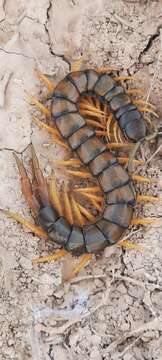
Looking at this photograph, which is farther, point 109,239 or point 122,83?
point 122,83

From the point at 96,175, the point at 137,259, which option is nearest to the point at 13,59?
the point at 96,175

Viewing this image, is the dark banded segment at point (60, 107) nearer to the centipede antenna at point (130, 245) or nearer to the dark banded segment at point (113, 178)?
the dark banded segment at point (113, 178)

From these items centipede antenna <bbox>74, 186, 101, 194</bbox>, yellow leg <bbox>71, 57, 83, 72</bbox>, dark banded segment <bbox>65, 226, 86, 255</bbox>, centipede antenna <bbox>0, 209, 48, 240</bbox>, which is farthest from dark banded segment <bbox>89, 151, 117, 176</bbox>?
yellow leg <bbox>71, 57, 83, 72</bbox>

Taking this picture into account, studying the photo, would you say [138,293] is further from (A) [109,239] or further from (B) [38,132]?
(B) [38,132]

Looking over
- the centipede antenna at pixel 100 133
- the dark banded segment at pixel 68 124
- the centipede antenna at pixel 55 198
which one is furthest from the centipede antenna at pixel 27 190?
the centipede antenna at pixel 100 133

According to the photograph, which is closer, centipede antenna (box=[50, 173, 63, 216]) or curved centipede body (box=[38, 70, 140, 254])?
curved centipede body (box=[38, 70, 140, 254])

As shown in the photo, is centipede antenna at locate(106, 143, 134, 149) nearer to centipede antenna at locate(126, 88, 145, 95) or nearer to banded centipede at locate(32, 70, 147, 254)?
banded centipede at locate(32, 70, 147, 254)

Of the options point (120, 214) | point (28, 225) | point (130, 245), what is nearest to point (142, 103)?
point (120, 214)
